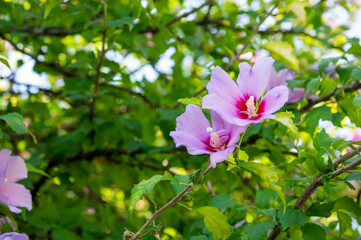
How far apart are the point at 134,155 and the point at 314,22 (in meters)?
0.90

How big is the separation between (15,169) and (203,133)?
19.8 inches

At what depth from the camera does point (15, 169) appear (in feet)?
3.16

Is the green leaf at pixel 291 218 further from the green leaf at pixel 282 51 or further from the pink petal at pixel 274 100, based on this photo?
the green leaf at pixel 282 51

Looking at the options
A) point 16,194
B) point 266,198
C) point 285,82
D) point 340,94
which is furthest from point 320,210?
point 16,194

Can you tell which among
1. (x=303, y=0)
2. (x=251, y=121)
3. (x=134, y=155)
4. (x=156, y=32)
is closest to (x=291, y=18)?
(x=303, y=0)

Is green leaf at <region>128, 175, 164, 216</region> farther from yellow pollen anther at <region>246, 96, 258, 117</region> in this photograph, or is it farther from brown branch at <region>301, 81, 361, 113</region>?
brown branch at <region>301, 81, 361, 113</region>

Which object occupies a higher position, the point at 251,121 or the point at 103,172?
the point at 251,121

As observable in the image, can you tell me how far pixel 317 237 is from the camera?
2.84ft

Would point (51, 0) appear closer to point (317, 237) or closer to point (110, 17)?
point (110, 17)

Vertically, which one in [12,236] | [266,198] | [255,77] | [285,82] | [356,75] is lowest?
[266,198]

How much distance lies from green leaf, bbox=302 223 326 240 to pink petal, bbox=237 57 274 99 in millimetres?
358

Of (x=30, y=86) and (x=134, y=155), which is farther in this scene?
(x=30, y=86)

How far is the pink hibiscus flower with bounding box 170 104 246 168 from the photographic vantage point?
0.69m

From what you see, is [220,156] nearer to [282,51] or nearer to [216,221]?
[216,221]
